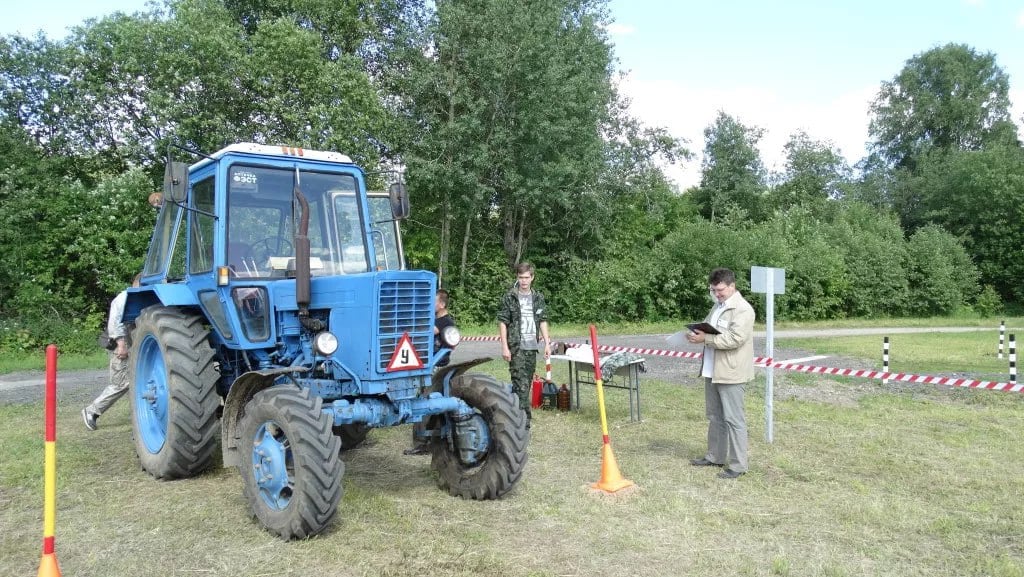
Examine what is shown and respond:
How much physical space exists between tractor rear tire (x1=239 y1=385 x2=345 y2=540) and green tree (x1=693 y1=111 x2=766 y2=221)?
34.1 m

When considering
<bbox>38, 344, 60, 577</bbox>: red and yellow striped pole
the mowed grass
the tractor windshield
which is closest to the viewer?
<bbox>38, 344, 60, 577</bbox>: red and yellow striped pole

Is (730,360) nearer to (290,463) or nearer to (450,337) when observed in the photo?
(450,337)

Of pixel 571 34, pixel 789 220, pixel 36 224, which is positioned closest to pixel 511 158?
pixel 571 34

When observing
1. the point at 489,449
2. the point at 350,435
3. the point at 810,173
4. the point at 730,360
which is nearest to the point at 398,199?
the point at 489,449

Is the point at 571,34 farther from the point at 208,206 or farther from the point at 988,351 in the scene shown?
the point at 208,206

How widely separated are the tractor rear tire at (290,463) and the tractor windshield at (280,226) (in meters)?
1.25

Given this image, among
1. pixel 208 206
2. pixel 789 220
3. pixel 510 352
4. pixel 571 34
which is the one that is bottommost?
pixel 510 352

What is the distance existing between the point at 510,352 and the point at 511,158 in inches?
583

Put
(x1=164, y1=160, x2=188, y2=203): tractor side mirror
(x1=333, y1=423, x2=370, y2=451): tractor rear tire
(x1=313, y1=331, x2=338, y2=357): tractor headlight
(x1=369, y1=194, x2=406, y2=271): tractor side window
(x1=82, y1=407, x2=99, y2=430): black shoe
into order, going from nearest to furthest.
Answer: (x1=313, y1=331, x2=338, y2=357): tractor headlight
(x1=164, y1=160, x2=188, y2=203): tractor side mirror
(x1=369, y1=194, x2=406, y2=271): tractor side window
(x1=333, y1=423, x2=370, y2=451): tractor rear tire
(x1=82, y1=407, x2=99, y2=430): black shoe

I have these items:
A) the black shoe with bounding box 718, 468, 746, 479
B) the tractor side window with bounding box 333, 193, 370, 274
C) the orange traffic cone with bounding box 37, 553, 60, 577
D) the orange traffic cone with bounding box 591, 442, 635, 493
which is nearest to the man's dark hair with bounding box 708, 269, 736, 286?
the black shoe with bounding box 718, 468, 746, 479

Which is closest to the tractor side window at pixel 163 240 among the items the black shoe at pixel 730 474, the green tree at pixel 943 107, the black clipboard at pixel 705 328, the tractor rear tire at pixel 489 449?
the tractor rear tire at pixel 489 449

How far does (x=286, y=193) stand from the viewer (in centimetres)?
562

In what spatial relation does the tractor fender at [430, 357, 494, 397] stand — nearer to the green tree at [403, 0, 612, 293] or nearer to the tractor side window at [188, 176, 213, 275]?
the tractor side window at [188, 176, 213, 275]

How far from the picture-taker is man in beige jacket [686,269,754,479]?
5965 mm
